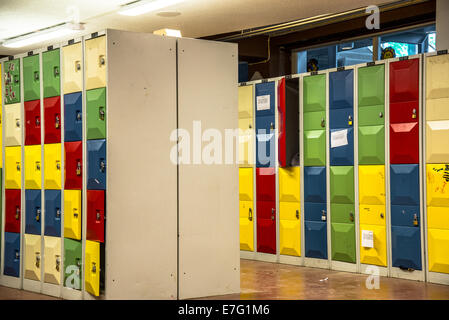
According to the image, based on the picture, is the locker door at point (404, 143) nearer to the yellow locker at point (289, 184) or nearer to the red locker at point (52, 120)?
the yellow locker at point (289, 184)

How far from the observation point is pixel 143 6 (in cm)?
747

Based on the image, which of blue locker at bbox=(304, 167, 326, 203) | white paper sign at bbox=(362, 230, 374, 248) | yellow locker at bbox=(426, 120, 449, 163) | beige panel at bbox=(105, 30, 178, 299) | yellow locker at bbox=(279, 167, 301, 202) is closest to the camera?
beige panel at bbox=(105, 30, 178, 299)

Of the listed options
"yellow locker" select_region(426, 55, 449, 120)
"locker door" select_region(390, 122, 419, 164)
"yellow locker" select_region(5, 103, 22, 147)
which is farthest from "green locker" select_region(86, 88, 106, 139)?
"yellow locker" select_region(426, 55, 449, 120)

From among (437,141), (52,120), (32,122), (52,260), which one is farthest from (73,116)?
(437,141)

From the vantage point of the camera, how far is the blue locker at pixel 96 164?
5.75m

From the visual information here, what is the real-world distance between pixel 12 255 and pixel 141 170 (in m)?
2.20

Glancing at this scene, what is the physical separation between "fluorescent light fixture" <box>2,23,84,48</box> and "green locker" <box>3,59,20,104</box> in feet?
5.05

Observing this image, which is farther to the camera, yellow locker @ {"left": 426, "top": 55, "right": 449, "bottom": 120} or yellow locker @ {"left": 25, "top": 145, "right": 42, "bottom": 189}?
yellow locker @ {"left": 426, "top": 55, "right": 449, "bottom": 120}

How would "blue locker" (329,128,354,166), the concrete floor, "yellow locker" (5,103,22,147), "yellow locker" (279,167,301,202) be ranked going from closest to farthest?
the concrete floor < "yellow locker" (5,103,22,147) < "blue locker" (329,128,354,166) < "yellow locker" (279,167,301,202)

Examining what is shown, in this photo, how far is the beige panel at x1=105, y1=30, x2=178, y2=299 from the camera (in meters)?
5.71

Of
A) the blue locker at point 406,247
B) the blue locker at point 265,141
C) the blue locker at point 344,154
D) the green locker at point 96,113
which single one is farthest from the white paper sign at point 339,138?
the green locker at point 96,113

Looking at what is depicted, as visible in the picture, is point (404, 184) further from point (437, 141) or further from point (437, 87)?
point (437, 87)

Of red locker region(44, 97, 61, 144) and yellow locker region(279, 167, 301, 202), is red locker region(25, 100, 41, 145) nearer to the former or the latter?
red locker region(44, 97, 61, 144)

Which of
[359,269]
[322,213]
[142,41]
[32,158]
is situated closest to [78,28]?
[32,158]
